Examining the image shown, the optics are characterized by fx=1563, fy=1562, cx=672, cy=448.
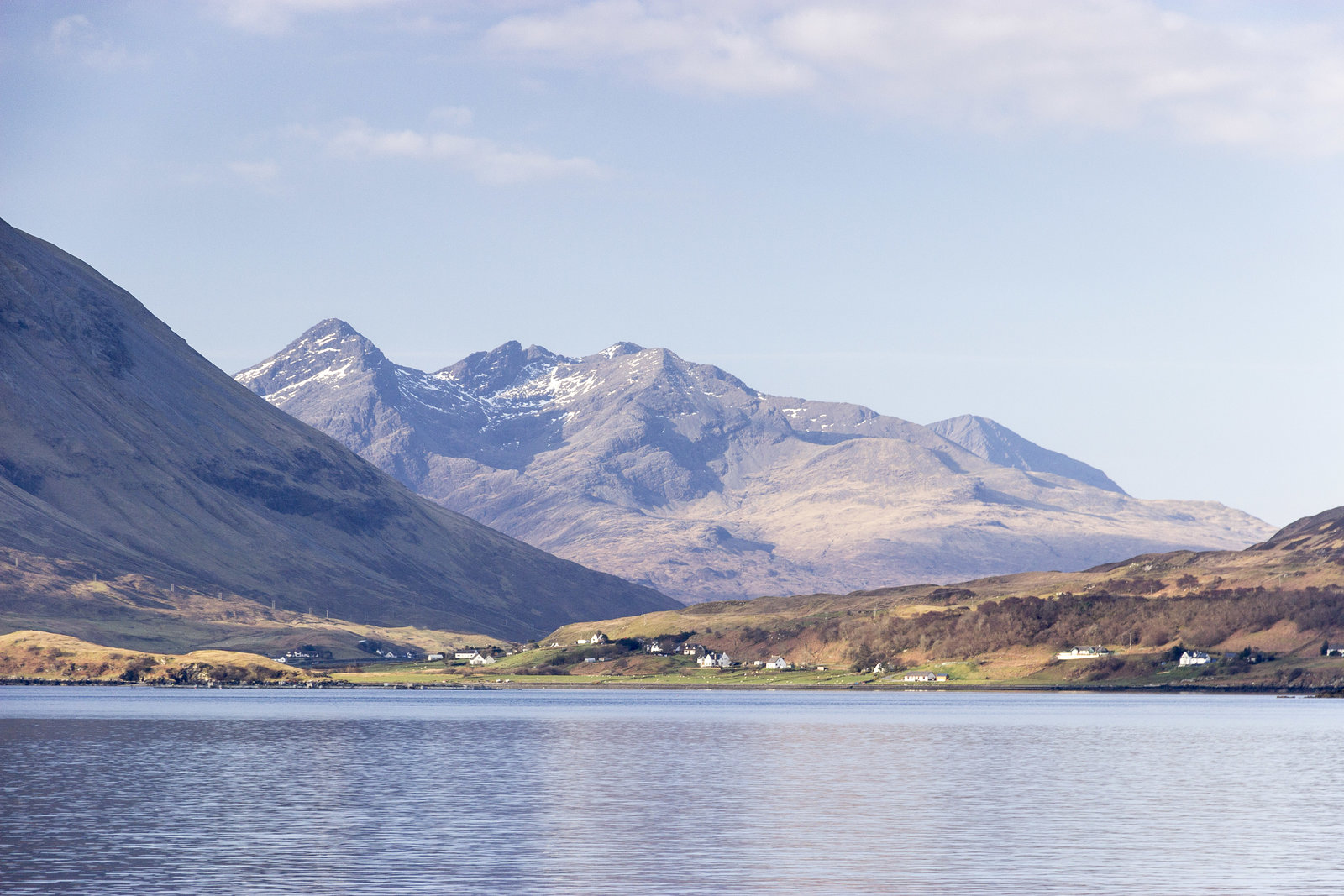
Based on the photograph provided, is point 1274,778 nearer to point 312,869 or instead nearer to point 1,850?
point 312,869

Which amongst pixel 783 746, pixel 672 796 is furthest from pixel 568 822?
pixel 783 746

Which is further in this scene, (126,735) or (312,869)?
(126,735)

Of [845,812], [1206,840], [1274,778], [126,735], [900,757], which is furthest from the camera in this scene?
[126,735]

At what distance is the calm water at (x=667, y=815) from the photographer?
58438 millimetres

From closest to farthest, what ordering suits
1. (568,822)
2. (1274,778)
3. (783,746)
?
(568,822)
(1274,778)
(783,746)

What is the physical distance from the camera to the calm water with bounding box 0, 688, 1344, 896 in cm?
5844

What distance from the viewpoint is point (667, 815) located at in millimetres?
79375

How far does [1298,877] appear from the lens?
59.1 meters

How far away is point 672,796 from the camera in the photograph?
89.2m

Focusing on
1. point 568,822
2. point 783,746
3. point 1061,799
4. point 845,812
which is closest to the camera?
point 568,822

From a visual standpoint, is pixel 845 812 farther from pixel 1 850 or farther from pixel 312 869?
pixel 1 850

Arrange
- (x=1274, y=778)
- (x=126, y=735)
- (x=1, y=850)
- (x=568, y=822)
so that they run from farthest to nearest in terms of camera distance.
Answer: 1. (x=126, y=735)
2. (x=1274, y=778)
3. (x=568, y=822)
4. (x=1, y=850)

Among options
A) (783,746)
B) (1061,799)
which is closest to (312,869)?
(1061,799)

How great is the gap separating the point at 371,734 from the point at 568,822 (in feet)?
269
